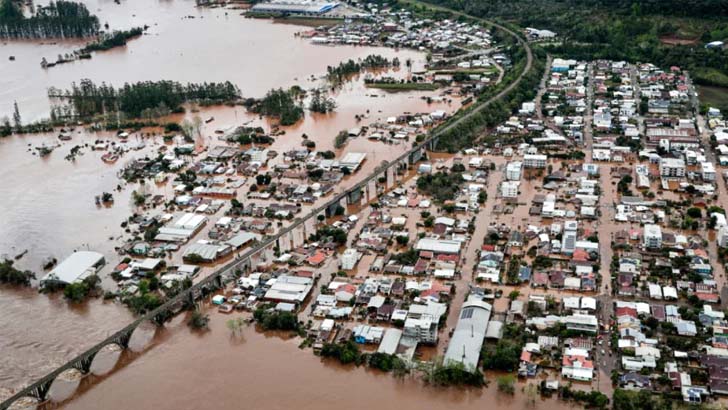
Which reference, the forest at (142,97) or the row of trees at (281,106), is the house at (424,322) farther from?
the forest at (142,97)

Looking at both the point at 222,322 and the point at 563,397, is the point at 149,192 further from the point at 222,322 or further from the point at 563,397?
the point at 563,397

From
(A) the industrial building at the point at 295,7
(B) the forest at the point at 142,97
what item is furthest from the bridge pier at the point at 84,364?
(A) the industrial building at the point at 295,7

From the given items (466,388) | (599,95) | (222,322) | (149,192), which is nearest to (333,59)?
(599,95)

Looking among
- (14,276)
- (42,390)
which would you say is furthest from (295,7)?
(42,390)

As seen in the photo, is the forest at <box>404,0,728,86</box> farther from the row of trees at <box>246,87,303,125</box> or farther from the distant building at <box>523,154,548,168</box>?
the row of trees at <box>246,87,303,125</box>

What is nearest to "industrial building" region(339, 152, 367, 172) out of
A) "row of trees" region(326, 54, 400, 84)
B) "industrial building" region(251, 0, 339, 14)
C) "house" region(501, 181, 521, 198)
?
"house" region(501, 181, 521, 198)

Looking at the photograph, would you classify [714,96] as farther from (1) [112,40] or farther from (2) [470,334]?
(1) [112,40]
